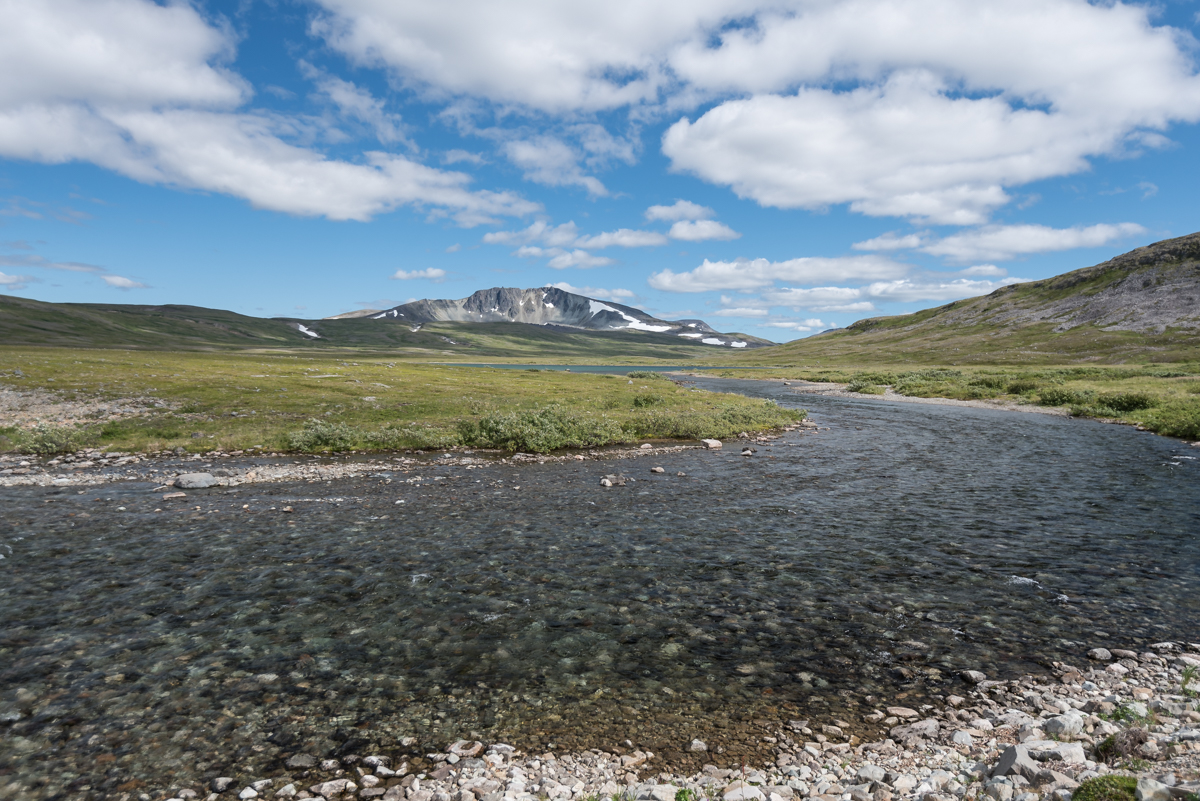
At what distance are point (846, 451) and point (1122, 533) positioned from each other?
17.0m

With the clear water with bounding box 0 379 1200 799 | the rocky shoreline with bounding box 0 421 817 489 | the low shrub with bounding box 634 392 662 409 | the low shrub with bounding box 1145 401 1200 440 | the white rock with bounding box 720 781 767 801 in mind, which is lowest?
the rocky shoreline with bounding box 0 421 817 489

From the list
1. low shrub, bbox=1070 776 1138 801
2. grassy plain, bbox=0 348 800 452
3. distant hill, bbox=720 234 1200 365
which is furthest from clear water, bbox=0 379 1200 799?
distant hill, bbox=720 234 1200 365

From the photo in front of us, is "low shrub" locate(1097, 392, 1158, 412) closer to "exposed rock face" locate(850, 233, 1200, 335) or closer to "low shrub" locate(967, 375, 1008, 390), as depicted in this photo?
"low shrub" locate(967, 375, 1008, 390)

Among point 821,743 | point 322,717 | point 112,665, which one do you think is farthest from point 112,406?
point 821,743

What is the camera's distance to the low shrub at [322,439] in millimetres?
32719

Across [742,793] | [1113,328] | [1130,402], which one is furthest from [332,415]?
[1113,328]

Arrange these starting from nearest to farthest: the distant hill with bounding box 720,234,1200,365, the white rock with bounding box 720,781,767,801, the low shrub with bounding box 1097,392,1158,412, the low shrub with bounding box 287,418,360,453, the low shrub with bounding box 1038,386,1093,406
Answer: the white rock with bounding box 720,781,767,801 → the low shrub with bounding box 287,418,360,453 → the low shrub with bounding box 1097,392,1158,412 → the low shrub with bounding box 1038,386,1093,406 → the distant hill with bounding box 720,234,1200,365

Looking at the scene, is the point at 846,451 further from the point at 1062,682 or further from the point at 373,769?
the point at 373,769

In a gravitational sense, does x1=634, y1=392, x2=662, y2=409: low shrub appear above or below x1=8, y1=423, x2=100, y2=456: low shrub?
above

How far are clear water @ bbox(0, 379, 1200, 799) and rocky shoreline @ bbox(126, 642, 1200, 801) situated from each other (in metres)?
0.40

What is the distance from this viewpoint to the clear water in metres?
8.91

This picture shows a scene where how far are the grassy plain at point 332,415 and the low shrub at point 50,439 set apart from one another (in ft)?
0.22

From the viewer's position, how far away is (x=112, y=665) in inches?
410

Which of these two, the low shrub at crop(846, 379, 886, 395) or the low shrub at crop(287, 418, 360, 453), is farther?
the low shrub at crop(846, 379, 886, 395)
